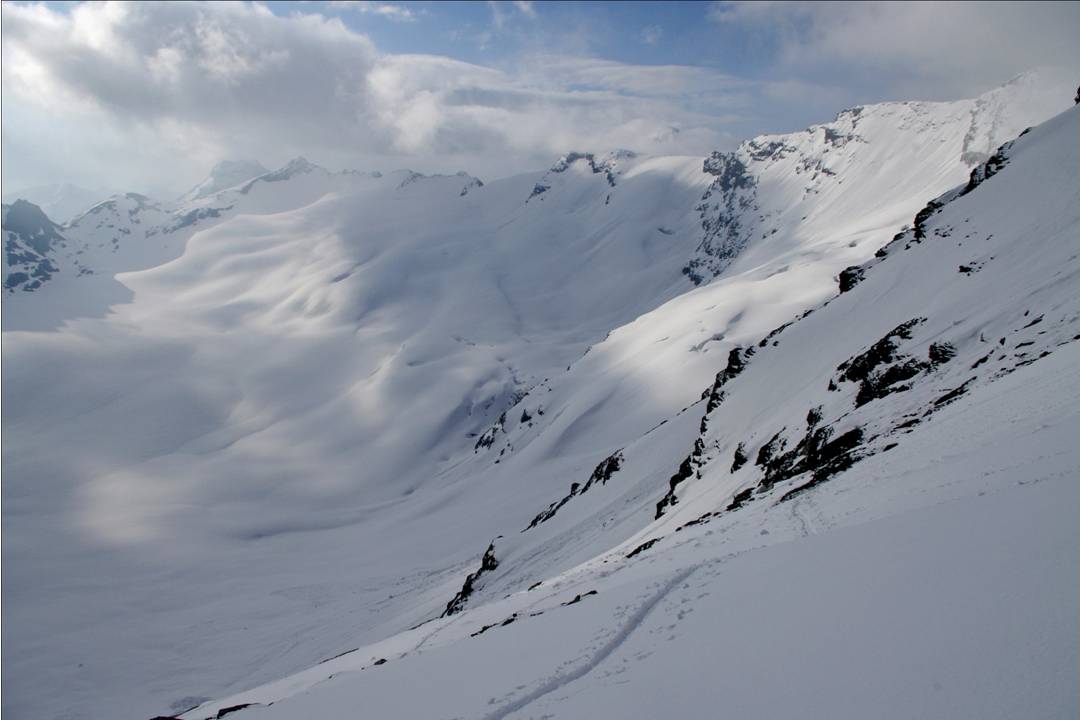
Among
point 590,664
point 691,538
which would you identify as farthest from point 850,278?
point 590,664

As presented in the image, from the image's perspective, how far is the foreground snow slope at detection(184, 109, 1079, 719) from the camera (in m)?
6.39

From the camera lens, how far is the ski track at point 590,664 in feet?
30.3

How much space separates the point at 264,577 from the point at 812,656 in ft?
278

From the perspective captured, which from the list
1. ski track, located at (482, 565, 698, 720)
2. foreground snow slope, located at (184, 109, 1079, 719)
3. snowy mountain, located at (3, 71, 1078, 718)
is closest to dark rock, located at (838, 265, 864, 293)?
snowy mountain, located at (3, 71, 1078, 718)

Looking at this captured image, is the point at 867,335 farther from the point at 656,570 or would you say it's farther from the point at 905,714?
the point at 905,714

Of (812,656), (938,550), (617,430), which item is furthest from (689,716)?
(617,430)

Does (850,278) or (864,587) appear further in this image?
(850,278)

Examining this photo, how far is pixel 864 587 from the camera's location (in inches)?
327

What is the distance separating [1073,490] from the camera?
8266mm

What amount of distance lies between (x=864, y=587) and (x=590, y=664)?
4.23m

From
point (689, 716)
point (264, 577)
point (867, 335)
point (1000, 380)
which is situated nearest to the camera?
point (689, 716)

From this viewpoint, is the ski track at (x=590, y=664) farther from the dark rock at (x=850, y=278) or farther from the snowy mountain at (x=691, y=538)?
the dark rock at (x=850, y=278)

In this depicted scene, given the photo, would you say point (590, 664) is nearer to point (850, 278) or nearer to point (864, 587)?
point (864, 587)

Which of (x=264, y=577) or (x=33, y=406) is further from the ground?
(x=33, y=406)
